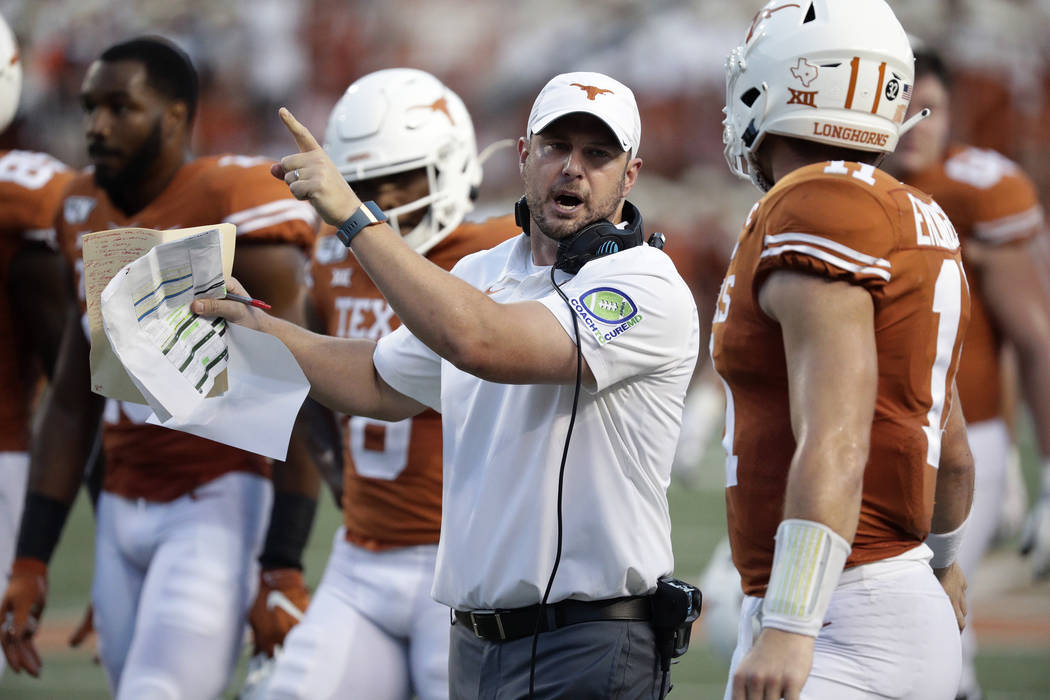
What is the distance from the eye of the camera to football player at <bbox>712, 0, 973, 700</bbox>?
2.01m

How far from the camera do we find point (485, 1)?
51.4 ft

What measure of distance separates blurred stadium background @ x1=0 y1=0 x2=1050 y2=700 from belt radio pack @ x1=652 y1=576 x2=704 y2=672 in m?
11.1

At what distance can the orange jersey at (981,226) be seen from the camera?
15.7ft

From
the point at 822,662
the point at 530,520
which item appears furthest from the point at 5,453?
the point at 822,662

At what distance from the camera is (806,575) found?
1990 mm

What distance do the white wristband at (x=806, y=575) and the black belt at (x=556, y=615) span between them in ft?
1.56

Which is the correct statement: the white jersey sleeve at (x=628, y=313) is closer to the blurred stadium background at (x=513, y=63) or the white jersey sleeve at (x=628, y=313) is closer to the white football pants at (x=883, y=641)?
the white football pants at (x=883, y=641)

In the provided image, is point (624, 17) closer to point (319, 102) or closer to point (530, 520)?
point (319, 102)

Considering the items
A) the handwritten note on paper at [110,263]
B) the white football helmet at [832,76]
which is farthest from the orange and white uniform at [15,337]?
the white football helmet at [832,76]

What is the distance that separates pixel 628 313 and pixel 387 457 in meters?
1.39

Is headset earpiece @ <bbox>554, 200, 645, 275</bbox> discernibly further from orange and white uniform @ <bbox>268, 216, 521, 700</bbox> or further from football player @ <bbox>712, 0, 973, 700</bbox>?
orange and white uniform @ <bbox>268, 216, 521, 700</bbox>

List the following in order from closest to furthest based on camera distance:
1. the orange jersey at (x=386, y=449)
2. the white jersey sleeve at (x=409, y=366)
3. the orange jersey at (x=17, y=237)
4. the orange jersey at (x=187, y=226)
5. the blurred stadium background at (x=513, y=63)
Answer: the white jersey sleeve at (x=409, y=366) < the orange jersey at (x=386, y=449) < the orange jersey at (x=187, y=226) < the orange jersey at (x=17, y=237) < the blurred stadium background at (x=513, y=63)

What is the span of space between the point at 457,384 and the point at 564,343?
36 cm

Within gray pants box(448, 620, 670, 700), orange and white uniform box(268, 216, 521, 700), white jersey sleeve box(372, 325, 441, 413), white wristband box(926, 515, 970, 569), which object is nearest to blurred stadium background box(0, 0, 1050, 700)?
orange and white uniform box(268, 216, 521, 700)
